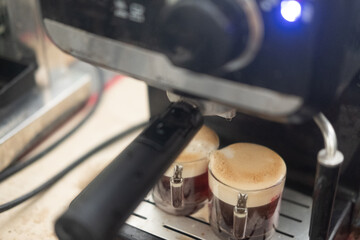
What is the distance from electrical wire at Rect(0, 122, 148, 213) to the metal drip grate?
0.10 metres

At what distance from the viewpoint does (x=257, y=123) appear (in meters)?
0.43

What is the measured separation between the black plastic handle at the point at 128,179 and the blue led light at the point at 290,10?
11cm

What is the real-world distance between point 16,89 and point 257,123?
0.94ft

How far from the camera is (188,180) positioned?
43cm

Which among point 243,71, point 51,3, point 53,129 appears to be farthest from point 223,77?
point 53,129

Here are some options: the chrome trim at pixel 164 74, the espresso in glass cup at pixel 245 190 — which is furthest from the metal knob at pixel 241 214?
the chrome trim at pixel 164 74

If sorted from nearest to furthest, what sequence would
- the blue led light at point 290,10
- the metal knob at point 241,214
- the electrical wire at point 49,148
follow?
the blue led light at point 290,10, the metal knob at point 241,214, the electrical wire at point 49,148

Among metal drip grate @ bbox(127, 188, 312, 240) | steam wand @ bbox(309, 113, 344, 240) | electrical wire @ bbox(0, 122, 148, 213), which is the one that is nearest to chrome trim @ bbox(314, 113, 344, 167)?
steam wand @ bbox(309, 113, 344, 240)

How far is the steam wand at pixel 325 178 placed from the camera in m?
0.31

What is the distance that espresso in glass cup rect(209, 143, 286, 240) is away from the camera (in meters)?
0.39

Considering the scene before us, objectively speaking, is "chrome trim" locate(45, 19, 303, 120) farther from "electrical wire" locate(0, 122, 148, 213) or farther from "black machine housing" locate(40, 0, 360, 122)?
"electrical wire" locate(0, 122, 148, 213)

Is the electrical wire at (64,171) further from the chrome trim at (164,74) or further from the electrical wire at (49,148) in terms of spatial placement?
the chrome trim at (164,74)

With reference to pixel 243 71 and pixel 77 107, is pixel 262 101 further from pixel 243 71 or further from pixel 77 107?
pixel 77 107

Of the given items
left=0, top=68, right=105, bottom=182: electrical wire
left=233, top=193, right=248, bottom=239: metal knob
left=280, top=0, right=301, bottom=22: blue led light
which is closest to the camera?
left=280, top=0, right=301, bottom=22: blue led light
